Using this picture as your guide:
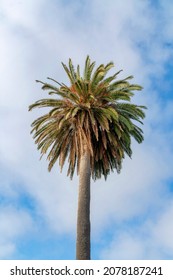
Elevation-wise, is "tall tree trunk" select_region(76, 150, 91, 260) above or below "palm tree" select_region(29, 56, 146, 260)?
below

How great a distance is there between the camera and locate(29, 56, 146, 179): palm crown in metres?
31.6

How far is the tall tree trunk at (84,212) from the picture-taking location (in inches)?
1087

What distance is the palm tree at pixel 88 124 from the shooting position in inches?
1232

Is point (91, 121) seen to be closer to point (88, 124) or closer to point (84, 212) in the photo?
point (88, 124)

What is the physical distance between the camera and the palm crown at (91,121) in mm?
31562

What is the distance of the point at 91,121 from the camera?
3117 centimetres

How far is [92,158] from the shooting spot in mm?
32562

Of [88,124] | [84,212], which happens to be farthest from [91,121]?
[84,212]

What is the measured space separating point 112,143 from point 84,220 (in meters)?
6.83

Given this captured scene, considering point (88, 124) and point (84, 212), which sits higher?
point (88, 124)

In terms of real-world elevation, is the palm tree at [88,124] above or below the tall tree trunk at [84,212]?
above

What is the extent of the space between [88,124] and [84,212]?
20.3ft

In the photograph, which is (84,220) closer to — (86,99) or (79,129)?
(79,129)

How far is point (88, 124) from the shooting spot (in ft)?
103
